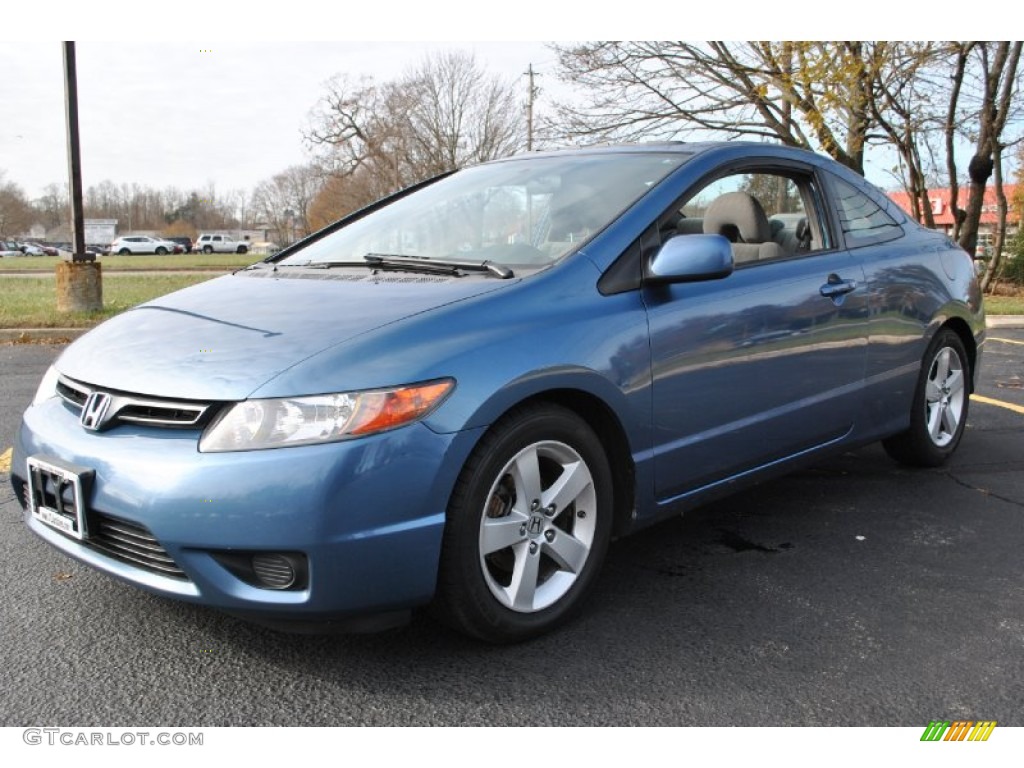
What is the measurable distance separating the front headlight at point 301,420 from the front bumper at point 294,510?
0.03 metres

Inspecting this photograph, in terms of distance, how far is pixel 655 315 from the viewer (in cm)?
293

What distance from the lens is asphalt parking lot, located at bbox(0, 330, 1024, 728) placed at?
2270 millimetres

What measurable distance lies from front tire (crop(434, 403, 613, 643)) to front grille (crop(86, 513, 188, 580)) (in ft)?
2.36

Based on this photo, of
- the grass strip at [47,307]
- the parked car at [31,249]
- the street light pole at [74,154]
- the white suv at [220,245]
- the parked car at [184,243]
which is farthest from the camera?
the white suv at [220,245]

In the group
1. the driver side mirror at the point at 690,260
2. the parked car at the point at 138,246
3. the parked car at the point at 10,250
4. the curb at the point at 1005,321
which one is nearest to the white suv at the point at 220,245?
the parked car at the point at 138,246

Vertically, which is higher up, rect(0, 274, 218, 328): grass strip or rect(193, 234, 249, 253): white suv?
rect(193, 234, 249, 253): white suv

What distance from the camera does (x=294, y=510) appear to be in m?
2.16

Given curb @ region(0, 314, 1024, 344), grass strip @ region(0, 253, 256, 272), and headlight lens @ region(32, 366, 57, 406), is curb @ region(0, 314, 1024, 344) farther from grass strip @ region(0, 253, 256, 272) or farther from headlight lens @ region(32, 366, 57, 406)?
grass strip @ region(0, 253, 256, 272)

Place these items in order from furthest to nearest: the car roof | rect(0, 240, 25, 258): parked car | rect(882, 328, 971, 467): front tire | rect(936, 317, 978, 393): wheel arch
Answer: rect(0, 240, 25, 258): parked car → rect(936, 317, 978, 393): wheel arch → rect(882, 328, 971, 467): front tire → the car roof

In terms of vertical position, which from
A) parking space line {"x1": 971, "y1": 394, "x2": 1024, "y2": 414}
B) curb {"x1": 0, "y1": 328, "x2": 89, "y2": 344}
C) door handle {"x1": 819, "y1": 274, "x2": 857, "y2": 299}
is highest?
door handle {"x1": 819, "y1": 274, "x2": 857, "y2": 299}

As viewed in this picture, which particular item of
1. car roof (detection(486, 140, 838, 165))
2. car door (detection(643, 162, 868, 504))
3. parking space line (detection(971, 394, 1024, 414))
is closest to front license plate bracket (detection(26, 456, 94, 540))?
car door (detection(643, 162, 868, 504))

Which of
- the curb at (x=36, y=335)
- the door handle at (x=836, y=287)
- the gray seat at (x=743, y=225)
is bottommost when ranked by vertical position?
the curb at (x=36, y=335)

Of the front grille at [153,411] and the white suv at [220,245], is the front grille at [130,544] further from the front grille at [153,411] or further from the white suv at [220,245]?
the white suv at [220,245]

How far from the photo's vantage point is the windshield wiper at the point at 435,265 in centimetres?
286
